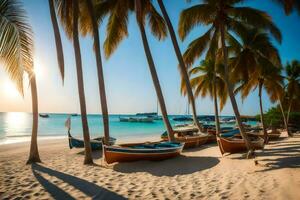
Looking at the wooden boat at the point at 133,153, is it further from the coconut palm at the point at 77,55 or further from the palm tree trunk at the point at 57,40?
the palm tree trunk at the point at 57,40

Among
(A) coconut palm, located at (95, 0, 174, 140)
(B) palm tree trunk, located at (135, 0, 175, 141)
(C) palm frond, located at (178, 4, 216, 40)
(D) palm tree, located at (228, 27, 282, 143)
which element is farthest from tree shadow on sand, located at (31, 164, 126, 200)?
(D) palm tree, located at (228, 27, 282, 143)

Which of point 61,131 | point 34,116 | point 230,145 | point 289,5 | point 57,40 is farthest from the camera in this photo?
point 61,131

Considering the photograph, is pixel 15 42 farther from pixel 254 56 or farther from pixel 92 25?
pixel 254 56

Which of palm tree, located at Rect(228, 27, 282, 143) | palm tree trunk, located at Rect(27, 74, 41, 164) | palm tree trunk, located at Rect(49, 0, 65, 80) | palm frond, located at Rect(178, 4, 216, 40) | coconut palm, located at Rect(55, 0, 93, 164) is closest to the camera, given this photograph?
palm tree trunk, located at Rect(49, 0, 65, 80)

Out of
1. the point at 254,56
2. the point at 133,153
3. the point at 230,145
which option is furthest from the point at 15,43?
the point at 254,56

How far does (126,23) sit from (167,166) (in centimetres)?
990

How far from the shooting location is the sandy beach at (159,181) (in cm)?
639

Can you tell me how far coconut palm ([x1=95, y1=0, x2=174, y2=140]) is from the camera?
14094mm

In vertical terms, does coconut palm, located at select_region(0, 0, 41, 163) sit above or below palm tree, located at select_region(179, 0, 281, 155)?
below

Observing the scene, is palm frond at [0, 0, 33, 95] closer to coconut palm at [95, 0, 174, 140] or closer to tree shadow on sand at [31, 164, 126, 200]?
tree shadow on sand at [31, 164, 126, 200]

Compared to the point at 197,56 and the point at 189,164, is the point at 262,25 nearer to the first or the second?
the point at 197,56

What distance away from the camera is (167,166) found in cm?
1038

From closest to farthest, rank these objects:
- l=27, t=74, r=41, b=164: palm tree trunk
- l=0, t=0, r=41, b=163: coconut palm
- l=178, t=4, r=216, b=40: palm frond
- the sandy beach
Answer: l=0, t=0, r=41, b=163: coconut palm → the sandy beach → l=27, t=74, r=41, b=164: palm tree trunk → l=178, t=4, r=216, b=40: palm frond

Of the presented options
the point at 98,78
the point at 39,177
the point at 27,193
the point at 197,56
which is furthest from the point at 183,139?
the point at 27,193
